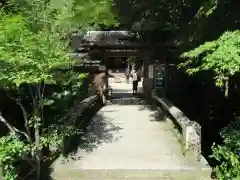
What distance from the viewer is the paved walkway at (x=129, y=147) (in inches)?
335

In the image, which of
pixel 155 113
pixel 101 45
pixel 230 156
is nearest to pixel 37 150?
pixel 230 156

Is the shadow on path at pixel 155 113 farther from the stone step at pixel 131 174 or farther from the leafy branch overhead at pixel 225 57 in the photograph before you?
the leafy branch overhead at pixel 225 57

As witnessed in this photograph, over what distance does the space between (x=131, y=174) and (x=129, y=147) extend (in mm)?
1862

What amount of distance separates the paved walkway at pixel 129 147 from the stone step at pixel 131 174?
124 mm

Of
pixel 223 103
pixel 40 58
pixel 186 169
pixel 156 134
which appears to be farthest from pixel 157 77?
pixel 40 58

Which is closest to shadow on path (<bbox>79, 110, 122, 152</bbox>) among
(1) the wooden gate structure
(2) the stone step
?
(2) the stone step

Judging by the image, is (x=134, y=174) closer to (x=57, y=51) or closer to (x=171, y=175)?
(x=171, y=175)

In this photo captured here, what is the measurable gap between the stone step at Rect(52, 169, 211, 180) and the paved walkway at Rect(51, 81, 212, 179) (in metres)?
0.12

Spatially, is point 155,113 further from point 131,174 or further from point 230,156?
point 230,156

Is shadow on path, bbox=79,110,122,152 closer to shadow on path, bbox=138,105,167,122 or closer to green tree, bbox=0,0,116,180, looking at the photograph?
green tree, bbox=0,0,116,180

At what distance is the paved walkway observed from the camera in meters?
8.50

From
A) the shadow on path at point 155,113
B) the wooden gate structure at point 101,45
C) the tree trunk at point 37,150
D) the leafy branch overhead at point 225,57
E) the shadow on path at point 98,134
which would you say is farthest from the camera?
the wooden gate structure at point 101,45

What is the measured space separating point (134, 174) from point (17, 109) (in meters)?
4.09

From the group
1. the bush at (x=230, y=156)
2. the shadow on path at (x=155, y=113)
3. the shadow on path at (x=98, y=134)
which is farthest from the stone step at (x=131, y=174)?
the shadow on path at (x=155, y=113)
